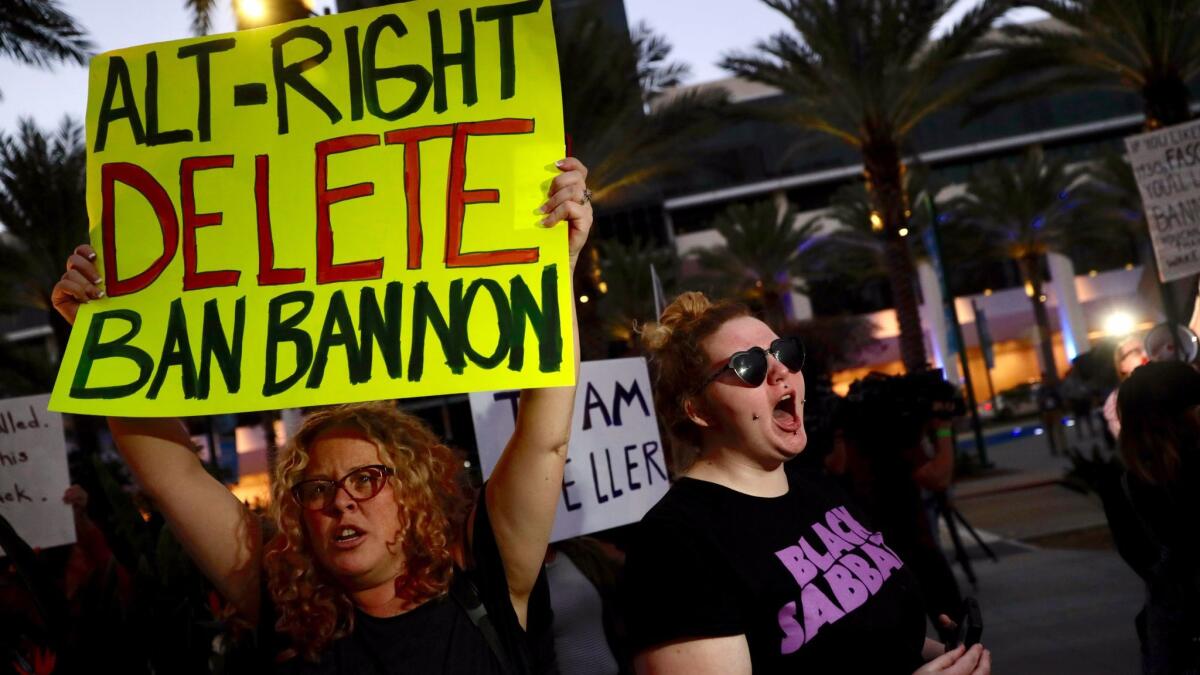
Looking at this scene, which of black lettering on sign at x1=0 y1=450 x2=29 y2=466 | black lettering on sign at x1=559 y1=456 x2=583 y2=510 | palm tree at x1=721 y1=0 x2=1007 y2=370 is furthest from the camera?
palm tree at x1=721 y1=0 x2=1007 y2=370

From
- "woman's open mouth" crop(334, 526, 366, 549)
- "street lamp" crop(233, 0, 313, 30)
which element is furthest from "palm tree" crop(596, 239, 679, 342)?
"woman's open mouth" crop(334, 526, 366, 549)

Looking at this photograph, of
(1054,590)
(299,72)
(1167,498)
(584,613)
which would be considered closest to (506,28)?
(299,72)

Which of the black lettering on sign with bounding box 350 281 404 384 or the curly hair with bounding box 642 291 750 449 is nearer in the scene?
the black lettering on sign with bounding box 350 281 404 384

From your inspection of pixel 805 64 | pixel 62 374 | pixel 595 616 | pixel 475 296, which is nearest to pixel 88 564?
pixel 595 616

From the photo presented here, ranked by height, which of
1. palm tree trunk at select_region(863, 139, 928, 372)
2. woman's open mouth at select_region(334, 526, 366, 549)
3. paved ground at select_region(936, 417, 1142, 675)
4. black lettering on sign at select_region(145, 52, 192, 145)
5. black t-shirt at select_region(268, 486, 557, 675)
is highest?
palm tree trunk at select_region(863, 139, 928, 372)

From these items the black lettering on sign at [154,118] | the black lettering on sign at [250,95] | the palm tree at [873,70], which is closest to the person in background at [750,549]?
the black lettering on sign at [250,95]

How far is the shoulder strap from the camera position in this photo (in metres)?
1.98

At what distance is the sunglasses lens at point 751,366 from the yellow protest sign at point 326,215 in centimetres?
46

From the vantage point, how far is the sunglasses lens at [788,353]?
7.80 ft

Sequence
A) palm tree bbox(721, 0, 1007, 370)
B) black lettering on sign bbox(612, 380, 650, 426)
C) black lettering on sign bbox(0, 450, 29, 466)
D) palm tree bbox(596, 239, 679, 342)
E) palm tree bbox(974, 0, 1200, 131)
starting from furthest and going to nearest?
1. palm tree bbox(596, 239, 679, 342)
2. palm tree bbox(721, 0, 1007, 370)
3. palm tree bbox(974, 0, 1200, 131)
4. black lettering on sign bbox(0, 450, 29, 466)
5. black lettering on sign bbox(612, 380, 650, 426)

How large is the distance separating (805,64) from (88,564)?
14737 millimetres

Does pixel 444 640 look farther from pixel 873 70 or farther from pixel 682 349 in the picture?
pixel 873 70

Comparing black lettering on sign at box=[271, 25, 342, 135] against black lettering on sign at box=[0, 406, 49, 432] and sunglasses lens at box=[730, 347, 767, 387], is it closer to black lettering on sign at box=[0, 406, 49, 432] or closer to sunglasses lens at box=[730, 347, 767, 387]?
sunglasses lens at box=[730, 347, 767, 387]

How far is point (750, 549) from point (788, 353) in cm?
48
